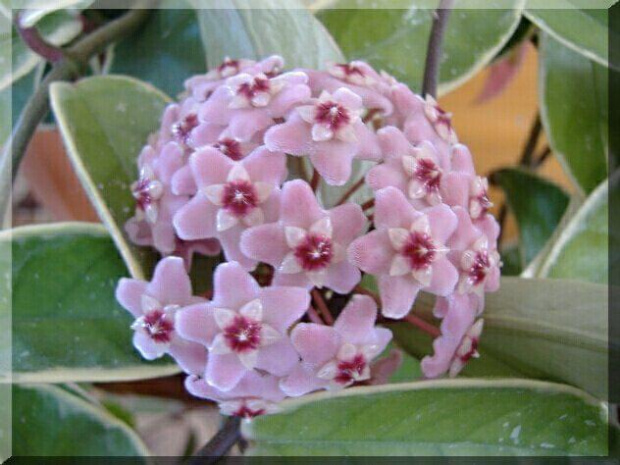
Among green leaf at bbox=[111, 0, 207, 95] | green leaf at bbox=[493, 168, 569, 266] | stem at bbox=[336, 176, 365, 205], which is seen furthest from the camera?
green leaf at bbox=[493, 168, 569, 266]

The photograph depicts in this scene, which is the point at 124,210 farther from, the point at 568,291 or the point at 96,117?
the point at 568,291

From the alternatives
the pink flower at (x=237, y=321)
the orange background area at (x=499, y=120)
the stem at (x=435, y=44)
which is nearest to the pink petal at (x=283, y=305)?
the pink flower at (x=237, y=321)

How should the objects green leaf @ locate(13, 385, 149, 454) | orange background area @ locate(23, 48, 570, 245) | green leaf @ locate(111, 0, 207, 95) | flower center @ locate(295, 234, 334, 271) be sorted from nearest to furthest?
1. flower center @ locate(295, 234, 334, 271)
2. green leaf @ locate(13, 385, 149, 454)
3. green leaf @ locate(111, 0, 207, 95)
4. orange background area @ locate(23, 48, 570, 245)

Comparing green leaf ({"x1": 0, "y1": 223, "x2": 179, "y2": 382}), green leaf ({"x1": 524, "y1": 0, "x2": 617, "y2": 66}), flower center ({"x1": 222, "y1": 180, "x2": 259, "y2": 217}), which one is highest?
green leaf ({"x1": 524, "y1": 0, "x2": 617, "y2": 66})

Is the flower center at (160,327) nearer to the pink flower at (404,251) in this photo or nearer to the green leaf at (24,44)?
the pink flower at (404,251)

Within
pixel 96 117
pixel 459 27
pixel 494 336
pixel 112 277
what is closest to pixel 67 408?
pixel 112 277

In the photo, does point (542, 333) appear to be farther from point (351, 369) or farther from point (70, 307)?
point (70, 307)

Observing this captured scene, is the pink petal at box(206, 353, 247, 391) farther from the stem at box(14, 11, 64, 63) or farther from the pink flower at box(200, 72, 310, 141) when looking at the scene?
the stem at box(14, 11, 64, 63)

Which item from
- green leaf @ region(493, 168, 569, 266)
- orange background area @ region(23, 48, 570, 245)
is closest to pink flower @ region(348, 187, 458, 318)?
green leaf @ region(493, 168, 569, 266)
